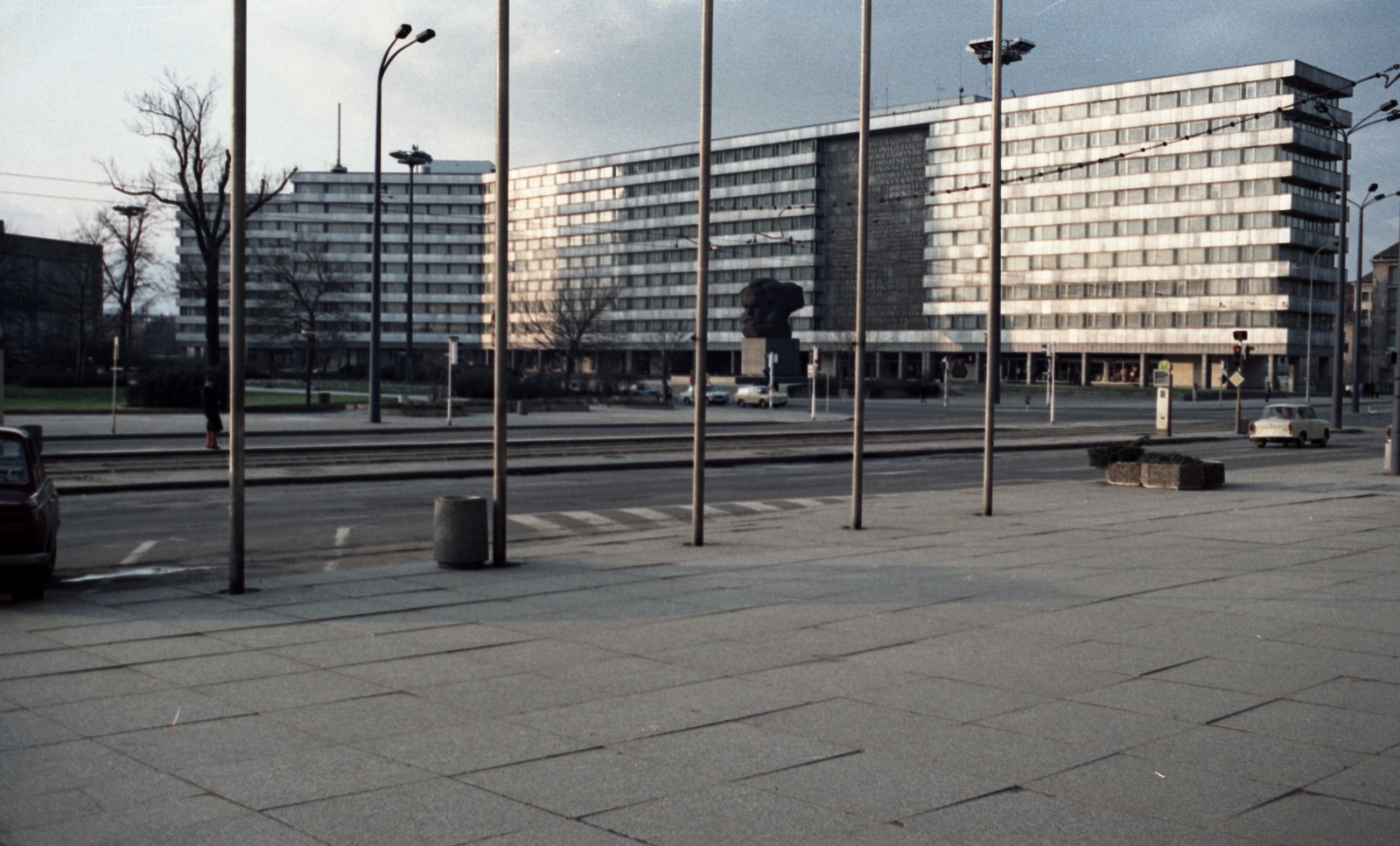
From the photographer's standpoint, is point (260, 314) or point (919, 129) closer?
point (260, 314)

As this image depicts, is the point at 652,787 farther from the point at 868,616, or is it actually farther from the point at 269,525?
the point at 269,525

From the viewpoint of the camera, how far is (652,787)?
19.2ft

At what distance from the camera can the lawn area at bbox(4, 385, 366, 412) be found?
49.8 m

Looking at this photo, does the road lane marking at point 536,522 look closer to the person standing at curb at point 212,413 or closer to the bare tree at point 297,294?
the person standing at curb at point 212,413

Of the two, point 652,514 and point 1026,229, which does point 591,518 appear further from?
point 1026,229

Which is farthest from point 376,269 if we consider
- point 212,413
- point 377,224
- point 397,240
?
point 397,240

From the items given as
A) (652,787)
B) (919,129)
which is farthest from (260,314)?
(652,787)

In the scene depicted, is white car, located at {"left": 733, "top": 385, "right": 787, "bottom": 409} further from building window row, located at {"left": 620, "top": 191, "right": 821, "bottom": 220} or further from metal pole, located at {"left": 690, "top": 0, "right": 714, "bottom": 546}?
metal pole, located at {"left": 690, "top": 0, "right": 714, "bottom": 546}

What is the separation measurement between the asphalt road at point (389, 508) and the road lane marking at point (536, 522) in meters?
0.03

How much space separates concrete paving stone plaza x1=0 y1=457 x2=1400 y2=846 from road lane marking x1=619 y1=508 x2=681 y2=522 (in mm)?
4895

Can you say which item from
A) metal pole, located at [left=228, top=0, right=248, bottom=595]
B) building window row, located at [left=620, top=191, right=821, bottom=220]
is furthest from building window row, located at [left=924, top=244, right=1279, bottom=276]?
metal pole, located at [left=228, top=0, right=248, bottom=595]

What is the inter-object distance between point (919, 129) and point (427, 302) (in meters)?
64.1

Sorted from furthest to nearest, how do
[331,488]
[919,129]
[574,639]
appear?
[919,129] < [331,488] < [574,639]

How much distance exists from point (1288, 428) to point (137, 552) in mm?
36805
